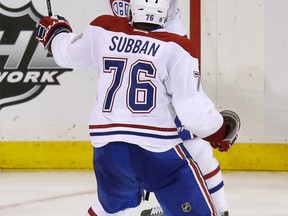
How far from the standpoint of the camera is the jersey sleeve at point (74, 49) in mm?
2672

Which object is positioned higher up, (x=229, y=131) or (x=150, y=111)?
(x=150, y=111)

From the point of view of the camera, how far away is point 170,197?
252cm

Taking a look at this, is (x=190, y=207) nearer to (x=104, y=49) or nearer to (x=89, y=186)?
(x=104, y=49)

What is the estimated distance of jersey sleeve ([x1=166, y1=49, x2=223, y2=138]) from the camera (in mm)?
2471

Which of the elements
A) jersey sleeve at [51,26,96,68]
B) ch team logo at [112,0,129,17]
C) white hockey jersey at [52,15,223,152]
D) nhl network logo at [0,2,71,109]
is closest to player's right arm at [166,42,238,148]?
white hockey jersey at [52,15,223,152]

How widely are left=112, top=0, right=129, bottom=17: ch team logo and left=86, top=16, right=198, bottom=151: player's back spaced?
0.38 metres

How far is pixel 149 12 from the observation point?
2.54 m

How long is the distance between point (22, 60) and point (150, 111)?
8.03 ft

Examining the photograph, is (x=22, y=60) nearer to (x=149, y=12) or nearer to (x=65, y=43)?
(x=65, y=43)

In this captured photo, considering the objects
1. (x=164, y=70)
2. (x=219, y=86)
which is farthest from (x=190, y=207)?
(x=219, y=86)

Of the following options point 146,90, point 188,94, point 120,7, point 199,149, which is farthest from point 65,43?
point 199,149

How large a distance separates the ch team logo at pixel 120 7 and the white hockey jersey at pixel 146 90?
14.3 inches

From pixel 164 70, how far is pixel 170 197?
1.23 feet

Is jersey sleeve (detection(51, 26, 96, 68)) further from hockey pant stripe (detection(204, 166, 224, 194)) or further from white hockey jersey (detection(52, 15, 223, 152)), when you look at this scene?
hockey pant stripe (detection(204, 166, 224, 194))
